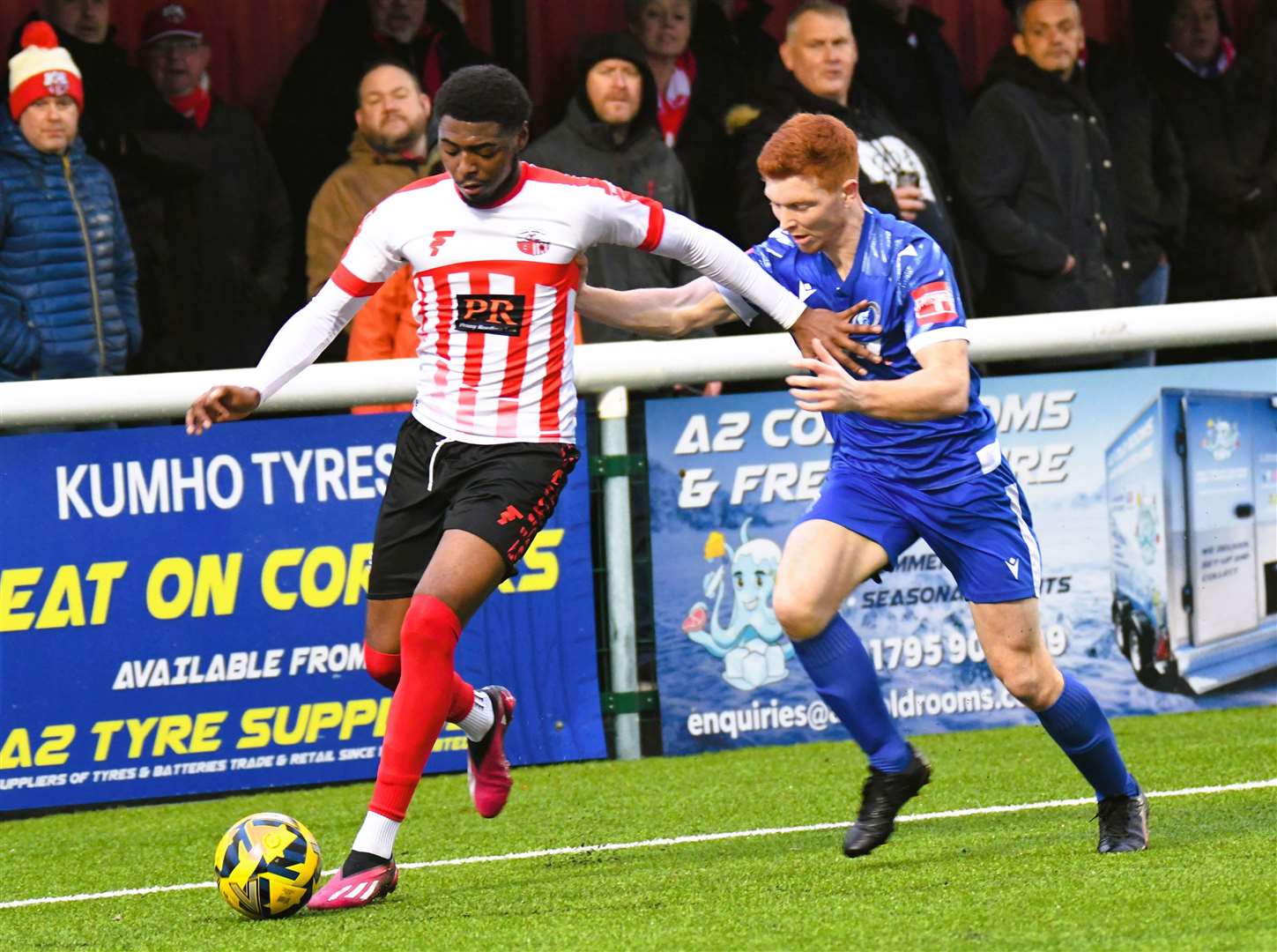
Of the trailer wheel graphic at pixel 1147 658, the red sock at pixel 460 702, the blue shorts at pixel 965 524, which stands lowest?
the trailer wheel graphic at pixel 1147 658

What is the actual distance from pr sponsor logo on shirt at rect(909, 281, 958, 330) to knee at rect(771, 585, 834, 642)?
794 mm

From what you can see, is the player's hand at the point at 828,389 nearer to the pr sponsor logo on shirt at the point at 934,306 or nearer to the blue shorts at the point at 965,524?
the pr sponsor logo on shirt at the point at 934,306

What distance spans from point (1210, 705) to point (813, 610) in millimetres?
3401

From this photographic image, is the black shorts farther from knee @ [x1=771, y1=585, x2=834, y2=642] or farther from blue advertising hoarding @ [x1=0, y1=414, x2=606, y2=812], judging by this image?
blue advertising hoarding @ [x1=0, y1=414, x2=606, y2=812]

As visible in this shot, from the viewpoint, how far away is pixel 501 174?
231 inches

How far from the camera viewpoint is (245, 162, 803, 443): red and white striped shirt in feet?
19.5

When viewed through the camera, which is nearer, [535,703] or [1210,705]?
[535,703]

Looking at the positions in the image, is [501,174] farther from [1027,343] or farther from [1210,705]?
[1210,705]

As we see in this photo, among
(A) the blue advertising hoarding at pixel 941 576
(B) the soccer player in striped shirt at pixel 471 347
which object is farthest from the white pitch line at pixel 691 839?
(A) the blue advertising hoarding at pixel 941 576

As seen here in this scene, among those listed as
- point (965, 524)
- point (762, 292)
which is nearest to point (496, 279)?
point (762, 292)

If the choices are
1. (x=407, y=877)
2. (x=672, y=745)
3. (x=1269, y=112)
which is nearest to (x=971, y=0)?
(x=1269, y=112)

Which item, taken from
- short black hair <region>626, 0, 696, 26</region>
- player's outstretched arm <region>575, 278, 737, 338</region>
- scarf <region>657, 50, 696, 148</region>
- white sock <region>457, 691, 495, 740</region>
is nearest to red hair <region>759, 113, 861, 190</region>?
player's outstretched arm <region>575, 278, 737, 338</region>

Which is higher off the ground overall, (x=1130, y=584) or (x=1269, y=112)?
(x=1269, y=112)

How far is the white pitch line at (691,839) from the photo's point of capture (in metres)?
6.19
